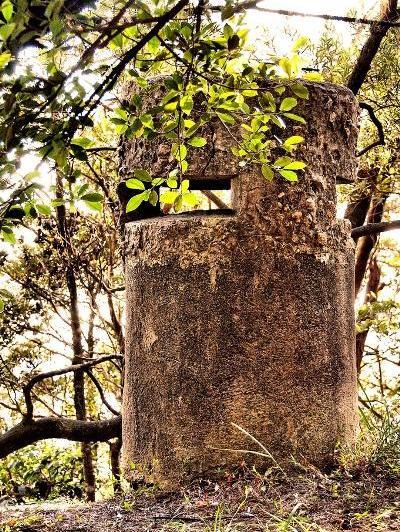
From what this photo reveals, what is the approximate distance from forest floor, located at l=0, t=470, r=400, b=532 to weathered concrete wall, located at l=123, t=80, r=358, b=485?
145mm

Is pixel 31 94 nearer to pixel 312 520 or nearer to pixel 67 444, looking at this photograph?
pixel 312 520

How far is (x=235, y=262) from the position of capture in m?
3.54

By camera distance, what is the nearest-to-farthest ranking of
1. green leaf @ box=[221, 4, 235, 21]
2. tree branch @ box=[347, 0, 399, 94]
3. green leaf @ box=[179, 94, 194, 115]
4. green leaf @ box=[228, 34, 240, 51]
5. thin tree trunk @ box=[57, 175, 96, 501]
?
green leaf @ box=[221, 4, 235, 21], green leaf @ box=[228, 34, 240, 51], green leaf @ box=[179, 94, 194, 115], tree branch @ box=[347, 0, 399, 94], thin tree trunk @ box=[57, 175, 96, 501]

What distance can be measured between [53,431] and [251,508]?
275 cm

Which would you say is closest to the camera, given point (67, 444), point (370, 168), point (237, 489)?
point (237, 489)

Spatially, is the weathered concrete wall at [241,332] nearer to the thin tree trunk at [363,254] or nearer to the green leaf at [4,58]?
the green leaf at [4,58]

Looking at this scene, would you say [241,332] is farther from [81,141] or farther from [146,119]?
[81,141]

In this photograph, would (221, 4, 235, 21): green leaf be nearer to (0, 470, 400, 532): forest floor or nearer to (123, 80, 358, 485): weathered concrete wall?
(0, 470, 400, 532): forest floor

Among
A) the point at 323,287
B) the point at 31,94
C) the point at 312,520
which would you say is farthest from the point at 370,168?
the point at 31,94

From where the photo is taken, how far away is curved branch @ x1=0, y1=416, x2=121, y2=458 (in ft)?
17.9

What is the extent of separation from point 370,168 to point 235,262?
150 inches

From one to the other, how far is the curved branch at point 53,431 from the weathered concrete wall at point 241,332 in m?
1.91

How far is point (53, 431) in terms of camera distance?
5555 millimetres

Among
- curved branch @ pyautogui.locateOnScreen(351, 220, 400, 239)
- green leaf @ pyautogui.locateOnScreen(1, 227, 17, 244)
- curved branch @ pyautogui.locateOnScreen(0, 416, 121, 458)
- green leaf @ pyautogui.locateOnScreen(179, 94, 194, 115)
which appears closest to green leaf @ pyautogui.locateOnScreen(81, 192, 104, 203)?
green leaf @ pyautogui.locateOnScreen(1, 227, 17, 244)
